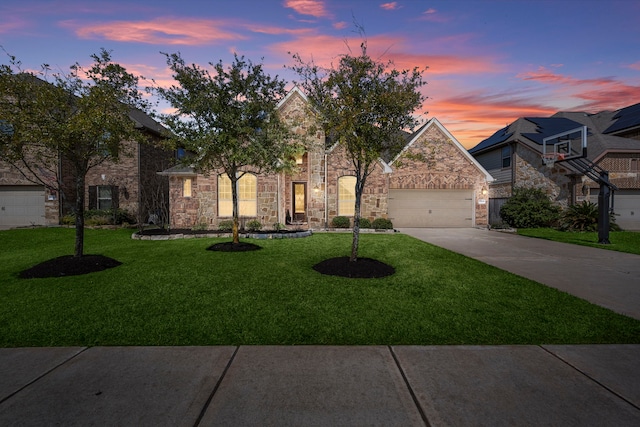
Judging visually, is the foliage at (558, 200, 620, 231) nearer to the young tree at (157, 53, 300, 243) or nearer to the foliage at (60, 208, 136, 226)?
the young tree at (157, 53, 300, 243)

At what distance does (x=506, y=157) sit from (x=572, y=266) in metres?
17.4

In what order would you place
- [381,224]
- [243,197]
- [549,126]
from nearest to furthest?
[243,197] → [381,224] → [549,126]

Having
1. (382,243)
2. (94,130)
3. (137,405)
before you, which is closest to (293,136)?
(382,243)

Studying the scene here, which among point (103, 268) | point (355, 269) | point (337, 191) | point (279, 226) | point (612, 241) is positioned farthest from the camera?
point (337, 191)

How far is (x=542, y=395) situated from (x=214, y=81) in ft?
38.9

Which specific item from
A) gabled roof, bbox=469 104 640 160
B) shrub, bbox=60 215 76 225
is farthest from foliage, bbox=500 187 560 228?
shrub, bbox=60 215 76 225

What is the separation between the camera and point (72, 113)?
8.44 metres

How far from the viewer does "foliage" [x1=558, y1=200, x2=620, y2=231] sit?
60.3 feet

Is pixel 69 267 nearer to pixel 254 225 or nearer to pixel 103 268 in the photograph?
pixel 103 268

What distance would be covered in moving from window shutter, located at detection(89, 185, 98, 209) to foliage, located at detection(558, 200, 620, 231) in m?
28.6

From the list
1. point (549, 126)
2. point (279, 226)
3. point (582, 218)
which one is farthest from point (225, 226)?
point (549, 126)

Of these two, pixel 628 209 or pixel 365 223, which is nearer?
pixel 365 223

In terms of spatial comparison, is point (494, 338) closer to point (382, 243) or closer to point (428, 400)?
point (428, 400)

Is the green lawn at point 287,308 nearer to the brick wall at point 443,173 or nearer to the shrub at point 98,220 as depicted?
the shrub at point 98,220
